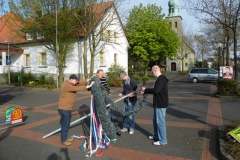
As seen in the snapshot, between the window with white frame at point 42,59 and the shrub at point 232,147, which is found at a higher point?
the window with white frame at point 42,59

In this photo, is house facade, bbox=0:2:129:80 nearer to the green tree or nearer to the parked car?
the green tree

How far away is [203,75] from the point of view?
83.0ft

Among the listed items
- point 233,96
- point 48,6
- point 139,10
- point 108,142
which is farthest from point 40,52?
point 108,142

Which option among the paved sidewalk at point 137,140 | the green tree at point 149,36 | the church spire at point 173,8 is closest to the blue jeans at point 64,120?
the paved sidewalk at point 137,140

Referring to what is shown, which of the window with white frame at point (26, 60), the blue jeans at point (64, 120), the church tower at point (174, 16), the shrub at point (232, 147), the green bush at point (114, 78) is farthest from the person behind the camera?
the church tower at point (174, 16)

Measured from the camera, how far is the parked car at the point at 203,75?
24.9 meters

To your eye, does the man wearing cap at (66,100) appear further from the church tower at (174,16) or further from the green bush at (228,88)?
the church tower at (174,16)

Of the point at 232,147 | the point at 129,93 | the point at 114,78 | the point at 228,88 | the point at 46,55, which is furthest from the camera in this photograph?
the point at 46,55

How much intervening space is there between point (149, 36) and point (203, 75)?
1066 cm

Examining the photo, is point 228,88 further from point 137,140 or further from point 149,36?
point 149,36

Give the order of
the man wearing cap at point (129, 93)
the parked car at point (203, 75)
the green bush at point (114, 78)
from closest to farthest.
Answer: the man wearing cap at point (129, 93), the green bush at point (114, 78), the parked car at point (203, 75)

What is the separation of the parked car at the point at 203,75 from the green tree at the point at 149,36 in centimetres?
825

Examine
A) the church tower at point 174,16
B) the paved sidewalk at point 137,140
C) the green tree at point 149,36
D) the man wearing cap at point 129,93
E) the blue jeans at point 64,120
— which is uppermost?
the church tower at point 174,16

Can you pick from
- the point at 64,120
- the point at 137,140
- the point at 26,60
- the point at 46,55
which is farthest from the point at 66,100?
the point at 26,60
